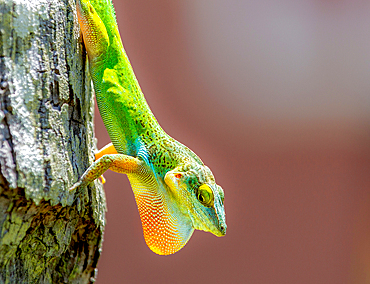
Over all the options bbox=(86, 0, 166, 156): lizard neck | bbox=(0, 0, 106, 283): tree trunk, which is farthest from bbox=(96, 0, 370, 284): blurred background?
bbox=(0, 0, 106, 283): tree trunk

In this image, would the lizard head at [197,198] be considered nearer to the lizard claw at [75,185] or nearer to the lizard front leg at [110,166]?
the lizard front leg at [110,166]

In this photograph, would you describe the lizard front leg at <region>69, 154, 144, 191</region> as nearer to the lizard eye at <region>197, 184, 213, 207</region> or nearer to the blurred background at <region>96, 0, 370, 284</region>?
the lizard eye at <region>197, 184, 213, 207</region>

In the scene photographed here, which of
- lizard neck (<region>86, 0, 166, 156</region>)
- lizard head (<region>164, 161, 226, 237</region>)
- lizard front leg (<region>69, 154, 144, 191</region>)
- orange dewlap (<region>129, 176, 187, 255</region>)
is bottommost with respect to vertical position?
orange dewlap (<region>129, 176, 187, 255</region>)

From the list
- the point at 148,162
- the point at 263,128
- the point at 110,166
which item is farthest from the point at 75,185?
the point at 263,128

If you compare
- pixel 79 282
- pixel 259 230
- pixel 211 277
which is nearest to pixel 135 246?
pixel 211 277

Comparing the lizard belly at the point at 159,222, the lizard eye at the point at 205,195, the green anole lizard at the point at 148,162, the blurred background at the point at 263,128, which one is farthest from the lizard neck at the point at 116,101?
the blurred background at the point at 263,128

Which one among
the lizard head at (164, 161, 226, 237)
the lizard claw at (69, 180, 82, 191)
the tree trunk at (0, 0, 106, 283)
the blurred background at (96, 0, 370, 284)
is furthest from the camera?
the blurred background at (96, 0, 370, 284)
